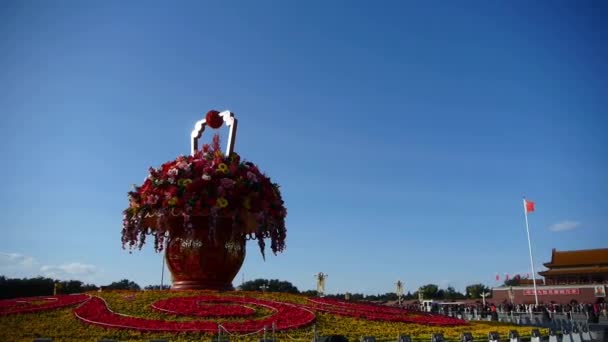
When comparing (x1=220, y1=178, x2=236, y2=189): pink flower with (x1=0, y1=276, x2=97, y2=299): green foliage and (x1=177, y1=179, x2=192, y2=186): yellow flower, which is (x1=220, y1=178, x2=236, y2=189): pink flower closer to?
(x1=177, y1=179, x2=192, y2=186): yellow flower

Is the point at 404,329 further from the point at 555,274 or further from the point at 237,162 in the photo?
the point at 555,274

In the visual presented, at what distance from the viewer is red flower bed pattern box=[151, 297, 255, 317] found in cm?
1277

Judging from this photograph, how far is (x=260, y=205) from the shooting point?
16203 millimetres

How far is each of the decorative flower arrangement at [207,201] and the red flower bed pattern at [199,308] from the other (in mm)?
2477

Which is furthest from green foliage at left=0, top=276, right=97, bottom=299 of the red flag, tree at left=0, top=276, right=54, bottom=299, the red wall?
the red wall

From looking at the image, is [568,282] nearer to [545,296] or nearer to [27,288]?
[545,296]

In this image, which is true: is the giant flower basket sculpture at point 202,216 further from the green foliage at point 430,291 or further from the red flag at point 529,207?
the green foliage at point 430,291

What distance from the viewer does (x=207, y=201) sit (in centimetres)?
1550

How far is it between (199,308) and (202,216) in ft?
11.2

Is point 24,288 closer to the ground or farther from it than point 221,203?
closer to the ground

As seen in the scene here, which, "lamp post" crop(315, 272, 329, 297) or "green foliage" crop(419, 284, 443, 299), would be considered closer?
"lamp post" crop(315, 272, 329, 297)

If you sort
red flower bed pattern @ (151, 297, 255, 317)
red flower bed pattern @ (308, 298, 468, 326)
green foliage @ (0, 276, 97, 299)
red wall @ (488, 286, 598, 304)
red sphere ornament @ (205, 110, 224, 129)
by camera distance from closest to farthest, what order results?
red flower bed pattern @ (151, 297, 255, 317) → red flower bed pattern @ (308, 298, 468, 326) → red sphere ornament @ (205, 110, 224, 129) → green foliage @ (0, 276, 97, 299) → red wall @ (488, 286, 598, 304)

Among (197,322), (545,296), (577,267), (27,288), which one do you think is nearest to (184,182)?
(197,322)

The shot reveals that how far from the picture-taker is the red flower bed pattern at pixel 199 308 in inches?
503
